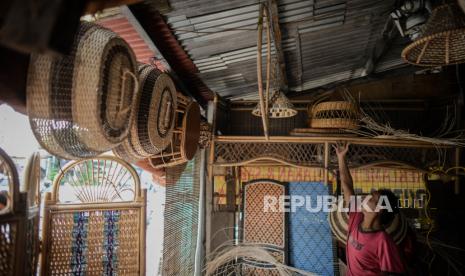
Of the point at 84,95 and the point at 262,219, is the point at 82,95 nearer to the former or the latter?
the point at 84,95

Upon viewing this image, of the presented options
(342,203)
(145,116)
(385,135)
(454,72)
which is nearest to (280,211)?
(342,203)

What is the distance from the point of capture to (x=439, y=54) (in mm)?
2146

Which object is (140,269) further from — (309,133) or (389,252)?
(309,133)

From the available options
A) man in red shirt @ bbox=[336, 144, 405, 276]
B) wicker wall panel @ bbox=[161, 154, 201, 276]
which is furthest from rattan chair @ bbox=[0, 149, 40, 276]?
man in red shirt @ bbox=[336, 144, 405, 276]

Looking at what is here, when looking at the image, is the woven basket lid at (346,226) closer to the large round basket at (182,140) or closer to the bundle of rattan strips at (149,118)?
the large round basket at (182,140)

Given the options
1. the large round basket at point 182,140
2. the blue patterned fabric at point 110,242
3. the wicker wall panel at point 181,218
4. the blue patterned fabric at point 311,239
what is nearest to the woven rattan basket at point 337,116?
the blue patterned fabric at point 311,239

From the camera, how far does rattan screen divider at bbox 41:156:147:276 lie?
6.02 ft

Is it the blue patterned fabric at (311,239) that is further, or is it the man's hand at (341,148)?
the blue patterned fabric at (311,239)

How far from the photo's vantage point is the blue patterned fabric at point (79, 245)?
1.89 metres

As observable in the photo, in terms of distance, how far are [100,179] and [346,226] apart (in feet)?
8.94

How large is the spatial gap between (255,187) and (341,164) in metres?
1.24

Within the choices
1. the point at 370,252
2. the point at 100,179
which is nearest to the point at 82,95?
the point at 100,179

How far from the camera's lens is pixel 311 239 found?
12.8ft

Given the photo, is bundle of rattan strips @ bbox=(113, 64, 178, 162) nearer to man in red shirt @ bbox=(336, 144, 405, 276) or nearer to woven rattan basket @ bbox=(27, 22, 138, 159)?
woven rattan basket @ bbox=(27, 22, 138, 159)
